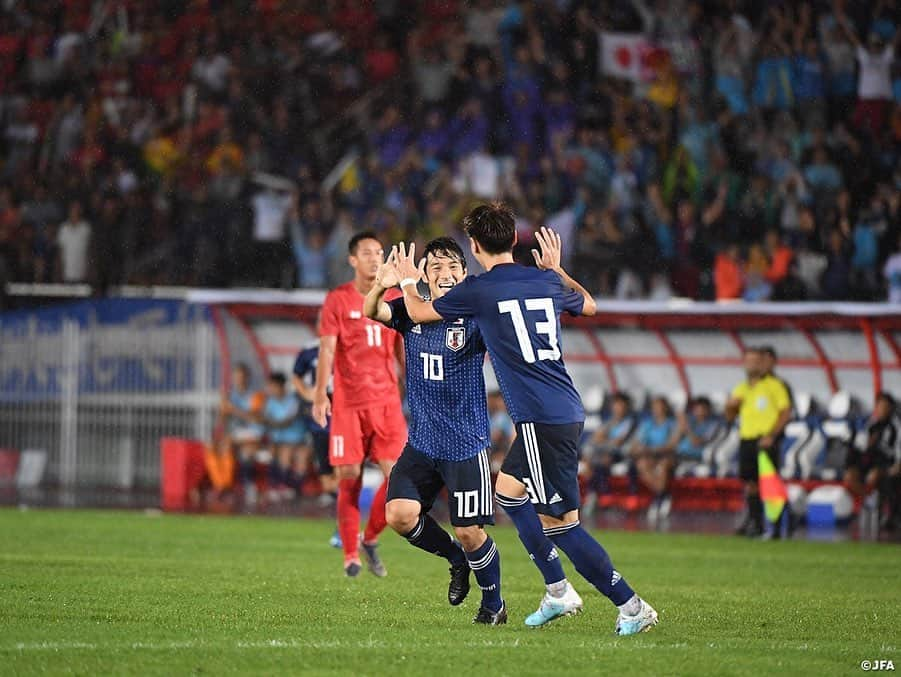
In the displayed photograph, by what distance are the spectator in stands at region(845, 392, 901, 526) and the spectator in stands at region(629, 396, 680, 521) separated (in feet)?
8.14

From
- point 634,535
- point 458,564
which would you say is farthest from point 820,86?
point 458,564

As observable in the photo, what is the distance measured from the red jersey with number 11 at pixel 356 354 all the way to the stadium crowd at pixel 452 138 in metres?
9.87

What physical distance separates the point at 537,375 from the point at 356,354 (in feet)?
14.8

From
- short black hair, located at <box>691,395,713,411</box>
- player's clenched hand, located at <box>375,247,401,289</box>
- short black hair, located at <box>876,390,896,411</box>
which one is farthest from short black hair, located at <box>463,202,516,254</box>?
short black hair, located at <box>691,395,713,411</box>

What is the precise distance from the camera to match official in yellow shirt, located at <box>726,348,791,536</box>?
19.3 metres

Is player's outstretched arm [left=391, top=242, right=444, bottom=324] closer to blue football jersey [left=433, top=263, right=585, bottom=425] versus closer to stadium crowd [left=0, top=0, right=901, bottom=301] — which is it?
blue football jersey [left=433, top=263, right=585, bottom=425]

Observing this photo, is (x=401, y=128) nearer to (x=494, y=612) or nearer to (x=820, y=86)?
(x=820, y=86)

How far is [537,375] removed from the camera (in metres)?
9.10

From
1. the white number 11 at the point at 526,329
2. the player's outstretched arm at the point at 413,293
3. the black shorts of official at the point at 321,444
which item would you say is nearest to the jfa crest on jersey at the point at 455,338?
the player's outstretched arm at the point at 413,293

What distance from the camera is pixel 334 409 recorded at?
13.4 m

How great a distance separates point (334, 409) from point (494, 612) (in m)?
3.96

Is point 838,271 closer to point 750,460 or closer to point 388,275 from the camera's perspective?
point 750,460

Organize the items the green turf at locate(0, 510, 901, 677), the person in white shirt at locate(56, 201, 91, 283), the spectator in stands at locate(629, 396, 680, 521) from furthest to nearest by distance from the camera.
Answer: the person in white shirt at locate(56, 201, 91, 283)
the spectator in stands at locate(629, 396, 680, 521)
the green turf at locate(0, 510, 901, 677)

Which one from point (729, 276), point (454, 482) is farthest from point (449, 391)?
point (729, 276)
